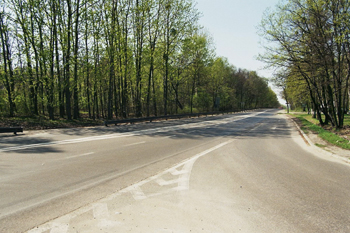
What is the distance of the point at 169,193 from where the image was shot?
5.04 m

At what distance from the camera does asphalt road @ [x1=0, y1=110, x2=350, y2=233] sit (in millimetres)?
3697

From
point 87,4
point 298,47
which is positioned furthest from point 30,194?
point 87,4

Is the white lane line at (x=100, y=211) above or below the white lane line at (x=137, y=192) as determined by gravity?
above

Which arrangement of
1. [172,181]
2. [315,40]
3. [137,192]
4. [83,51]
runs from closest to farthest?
[137,192] → [172,181] → [315,40] → [83,51]

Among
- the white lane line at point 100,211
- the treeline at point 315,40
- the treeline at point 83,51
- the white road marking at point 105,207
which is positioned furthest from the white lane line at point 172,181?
the treeline at point 83,51

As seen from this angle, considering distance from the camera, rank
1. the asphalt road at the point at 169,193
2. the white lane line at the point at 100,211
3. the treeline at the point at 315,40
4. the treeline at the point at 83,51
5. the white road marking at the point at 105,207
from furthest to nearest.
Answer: the treeline at the point at 83,51 < the treeline at the point at 315,40 < the white lane line at the point at 100,211 < the asphalt road at the point at 169,193 < the white road marking at the point at 105,207

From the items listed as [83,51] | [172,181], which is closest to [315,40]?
[172,181]

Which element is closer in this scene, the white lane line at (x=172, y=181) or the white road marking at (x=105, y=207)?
the white road marking at (x=105, y=207)

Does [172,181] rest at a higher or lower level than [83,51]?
lower

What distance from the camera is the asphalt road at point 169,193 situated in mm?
3697

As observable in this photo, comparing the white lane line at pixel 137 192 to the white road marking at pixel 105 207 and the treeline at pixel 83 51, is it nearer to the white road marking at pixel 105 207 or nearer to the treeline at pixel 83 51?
the white road marking at pixel 105 207

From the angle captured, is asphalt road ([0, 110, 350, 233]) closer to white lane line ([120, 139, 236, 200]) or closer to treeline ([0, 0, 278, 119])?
white lane line ([120, 139, 236, 200])

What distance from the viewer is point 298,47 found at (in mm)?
19188

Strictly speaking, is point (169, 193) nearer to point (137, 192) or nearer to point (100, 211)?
point (137, 192)
